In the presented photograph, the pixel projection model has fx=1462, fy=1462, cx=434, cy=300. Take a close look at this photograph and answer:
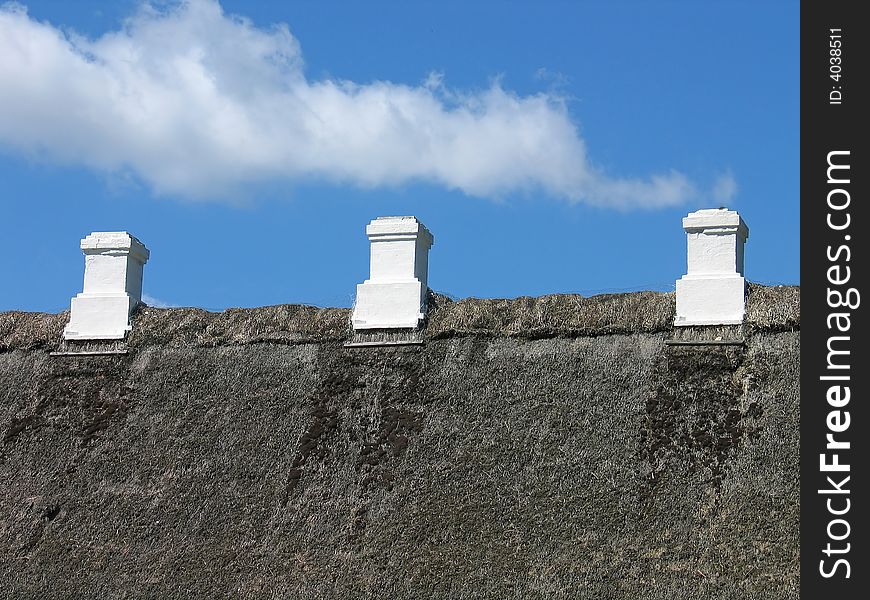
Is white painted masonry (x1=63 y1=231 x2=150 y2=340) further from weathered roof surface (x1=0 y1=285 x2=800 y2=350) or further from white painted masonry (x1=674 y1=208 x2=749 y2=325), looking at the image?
white painted masonry (x1=674 y1=208 x2=749 y2=325)

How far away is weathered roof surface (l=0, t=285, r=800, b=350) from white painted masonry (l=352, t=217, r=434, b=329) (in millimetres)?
188

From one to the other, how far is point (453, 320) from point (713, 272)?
2410 mm

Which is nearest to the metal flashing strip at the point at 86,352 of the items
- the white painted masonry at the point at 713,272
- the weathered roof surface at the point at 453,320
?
the weathered roof surface at the point at 453,320

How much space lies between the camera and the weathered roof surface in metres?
12.9

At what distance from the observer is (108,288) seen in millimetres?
15133

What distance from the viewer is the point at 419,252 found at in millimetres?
14227

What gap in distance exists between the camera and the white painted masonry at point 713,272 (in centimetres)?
1281

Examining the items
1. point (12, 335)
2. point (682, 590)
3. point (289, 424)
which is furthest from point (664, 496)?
point (12, 335)

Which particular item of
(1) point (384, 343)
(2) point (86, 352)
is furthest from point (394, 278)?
(2) point (86, 352)

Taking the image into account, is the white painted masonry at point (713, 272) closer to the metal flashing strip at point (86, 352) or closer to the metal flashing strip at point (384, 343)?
the metal flashing strip at point (384, 343)

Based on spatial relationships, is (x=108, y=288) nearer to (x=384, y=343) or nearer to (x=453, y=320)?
(x=384, y=343)
